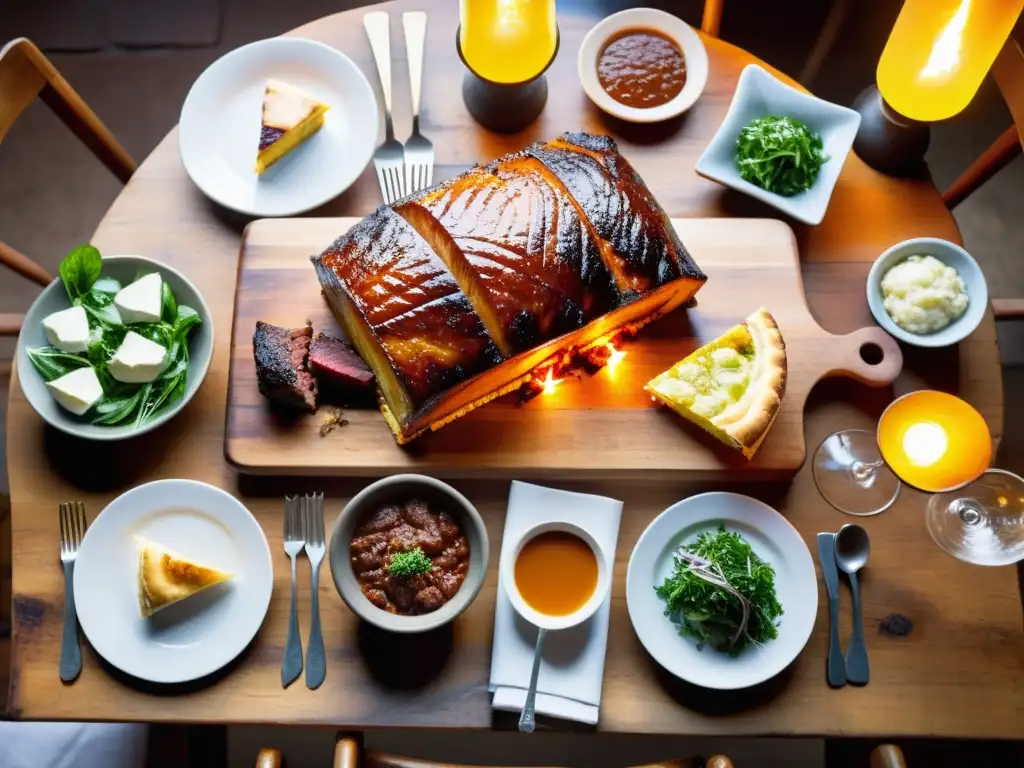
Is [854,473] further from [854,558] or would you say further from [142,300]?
[142,300]

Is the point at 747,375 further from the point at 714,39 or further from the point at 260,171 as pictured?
the point at 260,171

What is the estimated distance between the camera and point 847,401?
271 centimetres

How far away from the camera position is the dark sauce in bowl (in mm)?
2883

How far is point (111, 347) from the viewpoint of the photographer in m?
2.56

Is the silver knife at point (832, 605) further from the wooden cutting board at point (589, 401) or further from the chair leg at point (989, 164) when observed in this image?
the chair leg at point (989, 164)

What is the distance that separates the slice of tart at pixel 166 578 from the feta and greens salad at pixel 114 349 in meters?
0.37

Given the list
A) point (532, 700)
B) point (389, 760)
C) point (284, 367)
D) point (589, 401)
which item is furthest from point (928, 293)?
point (389, 760)

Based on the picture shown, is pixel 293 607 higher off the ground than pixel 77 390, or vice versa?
pixel 77 390

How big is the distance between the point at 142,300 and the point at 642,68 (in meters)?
1.61

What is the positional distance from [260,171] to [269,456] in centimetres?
89

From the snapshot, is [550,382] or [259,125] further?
[259,125]

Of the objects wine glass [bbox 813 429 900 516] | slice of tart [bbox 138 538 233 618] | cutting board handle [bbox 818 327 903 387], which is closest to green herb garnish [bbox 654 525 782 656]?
wine glass [bbox 813 429 900 516]

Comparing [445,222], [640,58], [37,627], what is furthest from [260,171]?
[37,627]

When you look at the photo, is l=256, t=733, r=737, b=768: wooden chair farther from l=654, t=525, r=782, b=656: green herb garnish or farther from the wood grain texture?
the wood grain texture
